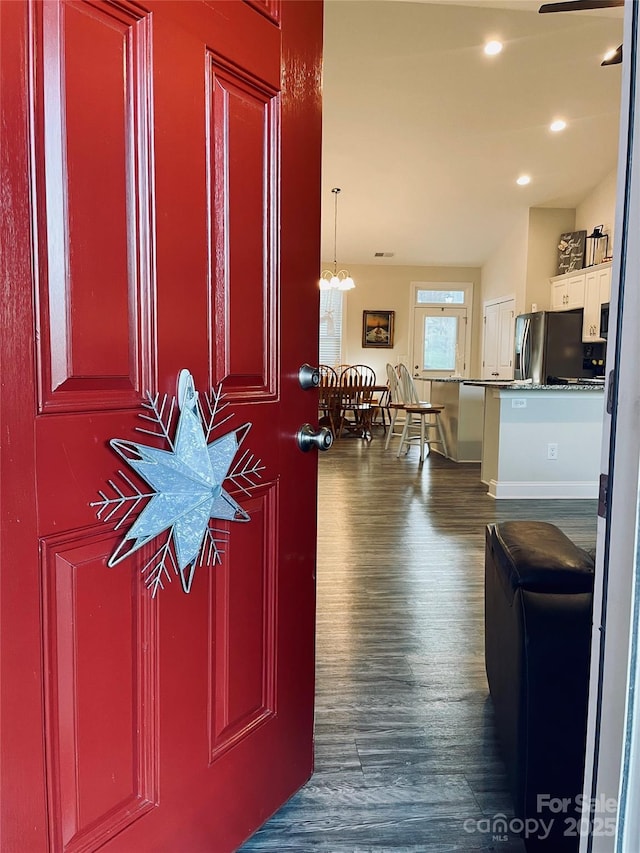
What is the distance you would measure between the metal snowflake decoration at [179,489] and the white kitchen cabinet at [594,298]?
6010 millimetres

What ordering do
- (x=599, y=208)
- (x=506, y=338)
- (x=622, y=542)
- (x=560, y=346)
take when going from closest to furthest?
(x=622, y=542) < (x=560, y=346) < (x=599, y=208) < (x=506, y=338)

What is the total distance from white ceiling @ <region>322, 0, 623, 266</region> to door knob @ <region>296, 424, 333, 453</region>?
3082 mm

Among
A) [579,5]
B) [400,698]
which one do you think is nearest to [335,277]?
[579,5]

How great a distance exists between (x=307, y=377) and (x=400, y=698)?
45.0 inches

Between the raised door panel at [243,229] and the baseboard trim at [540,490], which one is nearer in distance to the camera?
the raised door panel at [243,229]

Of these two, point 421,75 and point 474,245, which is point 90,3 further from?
point 474,245

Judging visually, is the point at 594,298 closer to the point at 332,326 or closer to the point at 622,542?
the point at 332,326

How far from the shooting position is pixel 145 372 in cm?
93

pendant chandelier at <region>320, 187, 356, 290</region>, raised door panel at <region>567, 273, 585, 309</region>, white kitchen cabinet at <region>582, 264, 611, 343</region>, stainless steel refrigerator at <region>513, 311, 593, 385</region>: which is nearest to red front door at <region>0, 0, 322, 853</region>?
pendant chandelier at <region>320, 187, 356, 290</region>

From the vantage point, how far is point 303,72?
3.98 feet

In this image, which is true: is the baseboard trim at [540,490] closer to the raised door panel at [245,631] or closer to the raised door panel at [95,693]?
the raised door panel at [245,631]

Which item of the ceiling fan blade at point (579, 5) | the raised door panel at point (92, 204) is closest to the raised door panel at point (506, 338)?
the ceiling fan blade at point (579, 5)

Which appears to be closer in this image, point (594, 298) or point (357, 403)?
point (594, 298)

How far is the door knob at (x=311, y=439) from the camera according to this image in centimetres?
128
